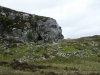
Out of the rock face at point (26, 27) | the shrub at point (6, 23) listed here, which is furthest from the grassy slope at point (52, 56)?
the shrub at point (6, 23)

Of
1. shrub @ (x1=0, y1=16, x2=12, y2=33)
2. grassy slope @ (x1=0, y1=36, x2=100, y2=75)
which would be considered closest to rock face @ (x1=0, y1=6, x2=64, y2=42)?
shrub @ (x1=0, y1=16, x2=12, y2=33)

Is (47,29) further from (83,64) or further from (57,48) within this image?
(83,64)

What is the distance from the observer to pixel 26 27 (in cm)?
7706

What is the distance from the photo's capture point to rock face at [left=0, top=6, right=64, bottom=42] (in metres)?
73.8

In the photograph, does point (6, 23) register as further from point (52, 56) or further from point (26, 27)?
point (52, 56)

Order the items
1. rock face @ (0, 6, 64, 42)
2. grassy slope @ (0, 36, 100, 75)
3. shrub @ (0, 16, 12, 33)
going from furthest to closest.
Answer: shrub @ (0, 16, 12, 33) → rock face @ (0, 6, 64, 42) → grassy slope @ (0, 36, 100, 75)

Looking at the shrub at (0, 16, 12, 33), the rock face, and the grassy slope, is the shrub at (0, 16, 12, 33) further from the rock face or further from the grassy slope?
the grassy slope

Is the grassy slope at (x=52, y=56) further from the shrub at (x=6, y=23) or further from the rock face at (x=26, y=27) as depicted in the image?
the shrub at (x=6, y=23)

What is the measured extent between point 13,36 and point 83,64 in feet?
121

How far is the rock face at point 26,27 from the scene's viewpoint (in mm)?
73756

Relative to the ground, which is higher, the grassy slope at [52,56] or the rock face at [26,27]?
the rock face at [26,27]

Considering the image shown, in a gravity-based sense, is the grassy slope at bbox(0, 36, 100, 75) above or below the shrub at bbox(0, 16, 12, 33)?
below

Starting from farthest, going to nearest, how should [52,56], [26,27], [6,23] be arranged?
[26,27]
[6,23]
[52,56]

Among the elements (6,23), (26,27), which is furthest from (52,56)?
(6,23)
